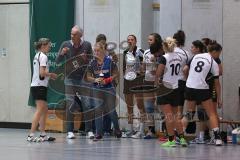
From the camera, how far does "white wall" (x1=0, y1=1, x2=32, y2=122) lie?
61.0ft

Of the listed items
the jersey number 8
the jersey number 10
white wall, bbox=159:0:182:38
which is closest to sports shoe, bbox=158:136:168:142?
the jersey number 10

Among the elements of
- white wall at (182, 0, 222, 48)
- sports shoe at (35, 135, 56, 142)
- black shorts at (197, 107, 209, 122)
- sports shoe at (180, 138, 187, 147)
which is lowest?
sports shoe at (35, 135, 56, 142)

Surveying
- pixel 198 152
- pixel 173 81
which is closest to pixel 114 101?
pixel 173 81

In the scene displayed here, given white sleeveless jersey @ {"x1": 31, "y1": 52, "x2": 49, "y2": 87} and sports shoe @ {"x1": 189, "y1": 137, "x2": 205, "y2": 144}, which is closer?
sports shoe @ {"x1": 189, "y1": 137, "x2": 205, "y2": 144}

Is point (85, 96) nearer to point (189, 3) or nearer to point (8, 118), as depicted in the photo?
point (189, 3)

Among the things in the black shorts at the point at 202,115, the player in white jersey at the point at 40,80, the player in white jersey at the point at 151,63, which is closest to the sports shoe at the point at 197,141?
the black shorts at the point at 202,115

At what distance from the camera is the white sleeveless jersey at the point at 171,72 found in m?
13.4

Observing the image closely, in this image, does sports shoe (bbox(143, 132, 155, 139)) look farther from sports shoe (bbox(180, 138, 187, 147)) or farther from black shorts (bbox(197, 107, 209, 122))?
sports shoe (bbox(180, 138, 187, 147))

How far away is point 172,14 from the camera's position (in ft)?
53.0

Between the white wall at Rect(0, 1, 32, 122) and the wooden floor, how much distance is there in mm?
3833

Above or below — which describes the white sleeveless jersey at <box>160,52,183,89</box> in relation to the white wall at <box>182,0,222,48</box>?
below

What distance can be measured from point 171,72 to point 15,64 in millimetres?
6621

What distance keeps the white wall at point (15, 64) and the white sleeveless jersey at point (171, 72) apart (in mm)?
6104

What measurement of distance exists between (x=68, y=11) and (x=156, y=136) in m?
4.25
